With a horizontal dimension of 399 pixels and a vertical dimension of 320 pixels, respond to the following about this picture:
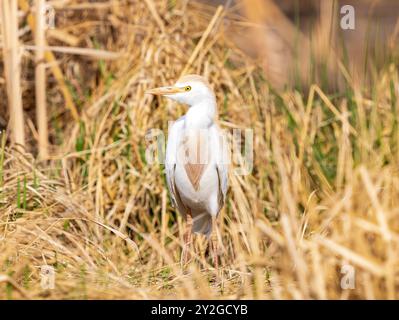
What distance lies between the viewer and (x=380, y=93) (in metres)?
4.43

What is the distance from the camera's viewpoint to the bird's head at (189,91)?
137 inches

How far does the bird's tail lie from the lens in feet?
12.8

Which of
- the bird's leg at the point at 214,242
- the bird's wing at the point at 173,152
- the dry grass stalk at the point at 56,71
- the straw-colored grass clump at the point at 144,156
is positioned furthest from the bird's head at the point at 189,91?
the dry grass stalk at the point at 56,71

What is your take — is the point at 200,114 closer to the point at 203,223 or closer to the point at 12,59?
the point at 203,223

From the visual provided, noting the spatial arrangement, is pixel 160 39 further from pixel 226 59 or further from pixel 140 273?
pixel 140 273

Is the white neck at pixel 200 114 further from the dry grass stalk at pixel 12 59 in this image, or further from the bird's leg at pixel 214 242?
the dry grass stalk at pixel 12 59

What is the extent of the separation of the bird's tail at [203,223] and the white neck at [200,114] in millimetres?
517

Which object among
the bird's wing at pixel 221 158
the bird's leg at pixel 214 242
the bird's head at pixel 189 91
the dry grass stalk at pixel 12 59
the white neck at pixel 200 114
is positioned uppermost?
the dry grass stalk at pixel 12 59

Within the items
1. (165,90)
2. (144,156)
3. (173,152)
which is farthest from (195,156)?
(144,156)

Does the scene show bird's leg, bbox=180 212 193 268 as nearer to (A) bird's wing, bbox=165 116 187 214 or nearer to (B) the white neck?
(A) bird's wing, bbox=165 116 187 214


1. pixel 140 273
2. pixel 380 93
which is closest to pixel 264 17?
pixel 380 93

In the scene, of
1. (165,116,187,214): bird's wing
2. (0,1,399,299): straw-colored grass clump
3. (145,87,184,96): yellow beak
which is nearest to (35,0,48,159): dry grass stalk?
(0,1,399,299): straw-colored grass clump

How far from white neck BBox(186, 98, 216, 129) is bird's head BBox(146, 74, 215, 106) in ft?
0.05
